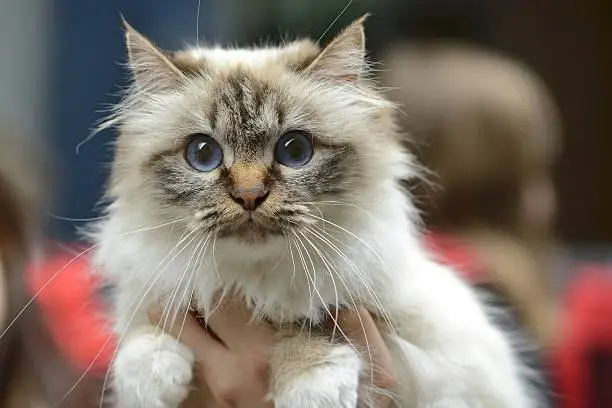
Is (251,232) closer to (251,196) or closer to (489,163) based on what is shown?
(251,196)

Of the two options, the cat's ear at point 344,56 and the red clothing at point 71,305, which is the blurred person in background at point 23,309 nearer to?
the red clothing at point 71,305

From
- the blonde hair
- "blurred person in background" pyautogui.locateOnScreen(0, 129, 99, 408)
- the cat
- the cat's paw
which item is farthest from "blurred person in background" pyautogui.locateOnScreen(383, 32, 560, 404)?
"blurred person in background" pyautogui.locateOnScreen(0, 129, 99, 408)

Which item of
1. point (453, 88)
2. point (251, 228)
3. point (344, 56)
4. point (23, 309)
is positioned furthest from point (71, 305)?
point (453, 88)

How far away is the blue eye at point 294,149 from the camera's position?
73 centimetres

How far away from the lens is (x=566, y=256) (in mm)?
1080

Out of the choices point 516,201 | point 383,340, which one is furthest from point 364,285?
point 516,201

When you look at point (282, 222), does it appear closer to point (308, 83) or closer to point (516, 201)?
point (308, 83)

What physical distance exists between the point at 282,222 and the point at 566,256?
57cm

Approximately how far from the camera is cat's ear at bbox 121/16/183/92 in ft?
2.50

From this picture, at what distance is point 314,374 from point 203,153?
0.85 feet

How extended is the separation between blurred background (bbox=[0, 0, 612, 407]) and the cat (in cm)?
9

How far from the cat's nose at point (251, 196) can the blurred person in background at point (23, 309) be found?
400 mm

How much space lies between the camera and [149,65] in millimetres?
770

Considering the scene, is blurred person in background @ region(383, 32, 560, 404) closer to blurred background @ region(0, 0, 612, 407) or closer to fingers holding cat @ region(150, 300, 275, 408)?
blurred background @ region(0, 0, 612, 407)
